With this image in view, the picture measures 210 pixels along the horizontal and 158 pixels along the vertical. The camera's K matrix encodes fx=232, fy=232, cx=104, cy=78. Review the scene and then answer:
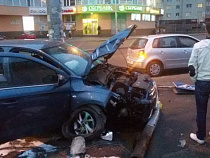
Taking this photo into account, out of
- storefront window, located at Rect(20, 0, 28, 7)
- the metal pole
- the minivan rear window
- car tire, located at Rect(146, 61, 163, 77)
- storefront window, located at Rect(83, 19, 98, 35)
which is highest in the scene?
storefront window, located at Rect(20, 0, 28, 7)

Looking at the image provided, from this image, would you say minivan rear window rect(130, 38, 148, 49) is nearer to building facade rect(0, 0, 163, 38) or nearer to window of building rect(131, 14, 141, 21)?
building facade rect(0, 0, 163, 38)

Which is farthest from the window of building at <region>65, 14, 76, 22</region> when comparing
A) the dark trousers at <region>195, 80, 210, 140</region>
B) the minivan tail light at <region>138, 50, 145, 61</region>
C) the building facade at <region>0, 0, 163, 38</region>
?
the dark trousers at <region>195, 80, 210, 140</region>

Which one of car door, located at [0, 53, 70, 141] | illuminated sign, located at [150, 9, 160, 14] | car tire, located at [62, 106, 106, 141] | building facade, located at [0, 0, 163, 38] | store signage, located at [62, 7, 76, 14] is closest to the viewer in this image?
car door, located at [0, 53, 70, 141]

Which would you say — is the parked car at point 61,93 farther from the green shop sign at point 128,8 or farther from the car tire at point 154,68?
the green shop sign at point 128,8

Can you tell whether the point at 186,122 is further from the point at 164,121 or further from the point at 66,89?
the point at 66,89

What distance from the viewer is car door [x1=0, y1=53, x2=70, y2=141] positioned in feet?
10.7

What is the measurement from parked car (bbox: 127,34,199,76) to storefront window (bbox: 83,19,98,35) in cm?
3177

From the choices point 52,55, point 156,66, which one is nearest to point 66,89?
point 52,55

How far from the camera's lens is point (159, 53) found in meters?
8.45

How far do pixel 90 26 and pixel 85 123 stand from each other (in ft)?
123

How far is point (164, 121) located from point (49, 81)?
239cm

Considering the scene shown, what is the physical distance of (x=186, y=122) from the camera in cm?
445

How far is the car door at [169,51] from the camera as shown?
8497mm

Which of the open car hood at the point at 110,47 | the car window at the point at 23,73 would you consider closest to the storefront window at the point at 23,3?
the open car hood at the point at 110,47
